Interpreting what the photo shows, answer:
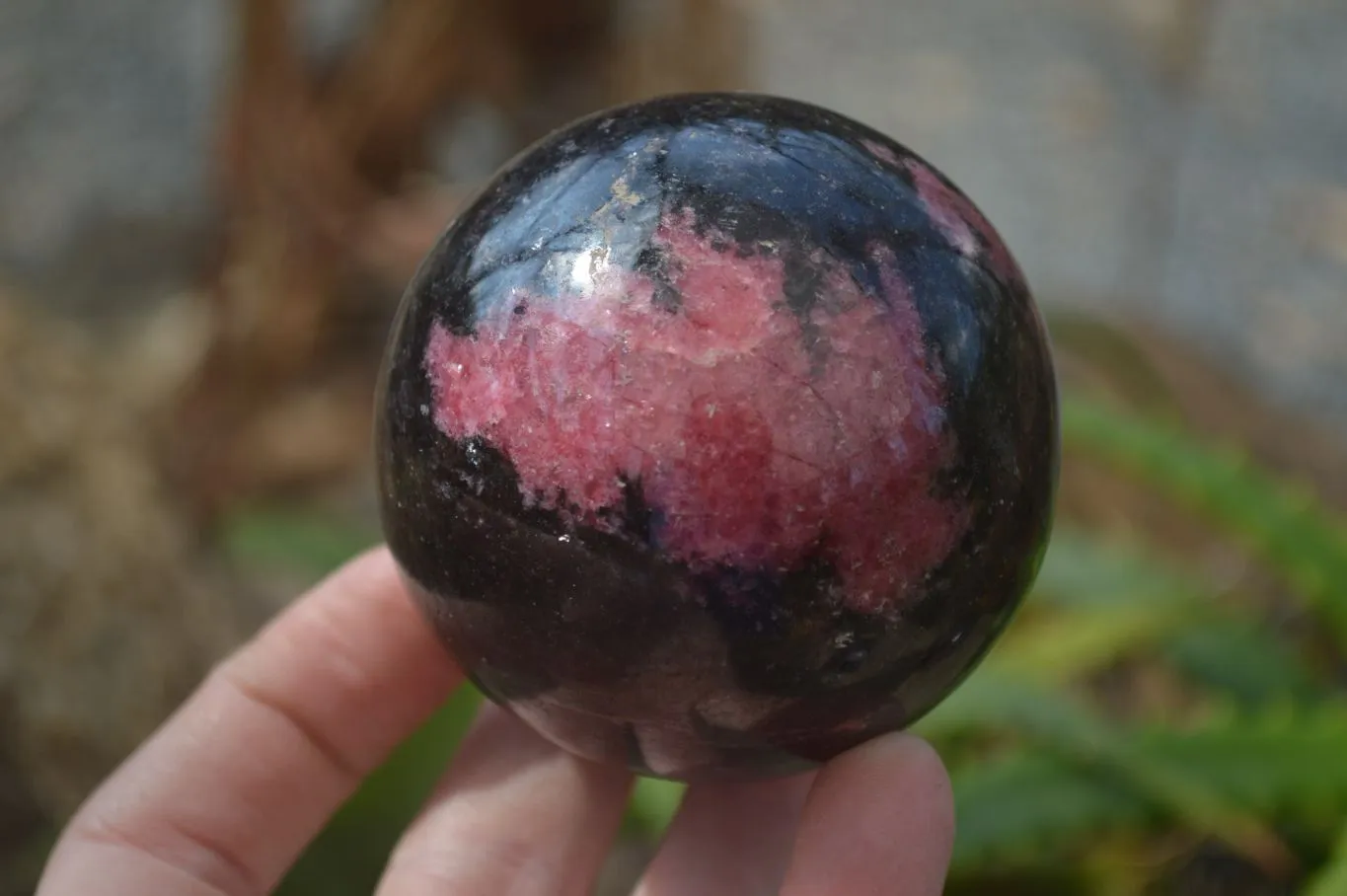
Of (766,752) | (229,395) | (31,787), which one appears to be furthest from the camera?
(229,395)

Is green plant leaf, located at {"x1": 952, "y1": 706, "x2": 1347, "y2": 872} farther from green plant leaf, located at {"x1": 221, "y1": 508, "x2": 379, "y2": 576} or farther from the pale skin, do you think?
green plant leaf, located at {"x1": 221, "y1": 508, "x2": 379, "y2": 576}

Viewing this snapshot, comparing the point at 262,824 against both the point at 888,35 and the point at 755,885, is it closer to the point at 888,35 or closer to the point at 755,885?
the point at 755,885

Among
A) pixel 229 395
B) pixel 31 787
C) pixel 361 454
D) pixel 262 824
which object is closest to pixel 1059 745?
pixel 262 824

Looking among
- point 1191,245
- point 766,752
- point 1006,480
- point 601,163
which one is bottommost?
point 1191,245

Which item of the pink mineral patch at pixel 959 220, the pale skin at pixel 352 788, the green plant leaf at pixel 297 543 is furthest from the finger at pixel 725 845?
the green plant leaf at pixel 297 543

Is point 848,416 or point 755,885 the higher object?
point 848,416

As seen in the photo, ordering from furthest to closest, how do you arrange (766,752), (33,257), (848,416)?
(33,257)
(766,752)
(848,416)
